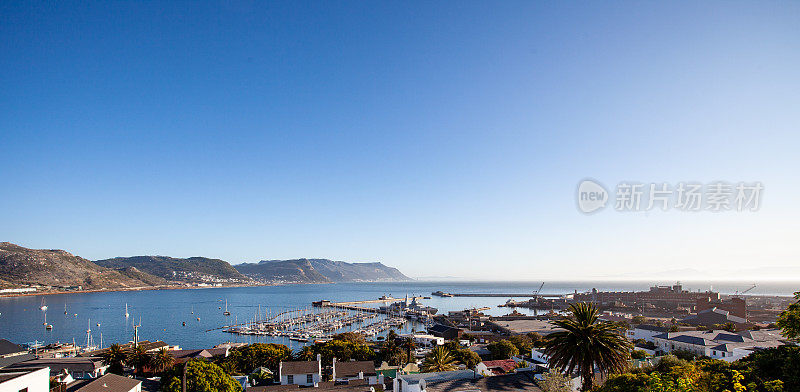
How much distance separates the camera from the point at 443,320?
454 feet

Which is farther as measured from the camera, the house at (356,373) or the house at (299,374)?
the house at (356,373)

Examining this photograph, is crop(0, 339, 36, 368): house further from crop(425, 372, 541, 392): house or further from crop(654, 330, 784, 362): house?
crop(654, 330, 784, 362): house

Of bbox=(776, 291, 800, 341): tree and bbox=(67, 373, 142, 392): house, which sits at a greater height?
bbox=(776, 291, 800, 341): tree

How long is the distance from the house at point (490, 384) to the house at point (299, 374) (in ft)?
63.9

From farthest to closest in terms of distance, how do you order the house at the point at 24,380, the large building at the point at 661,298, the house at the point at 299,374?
the large building at the point at 661,298, the house at the point at 299,374, the house at the point at 24,380

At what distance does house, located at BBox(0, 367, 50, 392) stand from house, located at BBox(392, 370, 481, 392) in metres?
19.0

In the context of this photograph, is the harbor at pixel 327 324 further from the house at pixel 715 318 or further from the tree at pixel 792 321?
the tree at pixel 792 321

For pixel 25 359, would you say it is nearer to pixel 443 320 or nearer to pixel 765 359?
pixel 765 359

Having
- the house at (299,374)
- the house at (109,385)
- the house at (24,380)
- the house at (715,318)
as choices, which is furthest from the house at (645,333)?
the house at (24,380)

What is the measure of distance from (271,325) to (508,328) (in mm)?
70093

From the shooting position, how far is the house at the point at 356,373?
1655 inches

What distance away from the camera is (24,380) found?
60.3 feet

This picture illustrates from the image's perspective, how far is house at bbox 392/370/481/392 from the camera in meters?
25.9

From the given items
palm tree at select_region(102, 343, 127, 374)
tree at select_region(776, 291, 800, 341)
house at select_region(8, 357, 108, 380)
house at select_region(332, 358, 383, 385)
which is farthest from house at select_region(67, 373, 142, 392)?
tree at select_region(776, 291, 800, 341)
